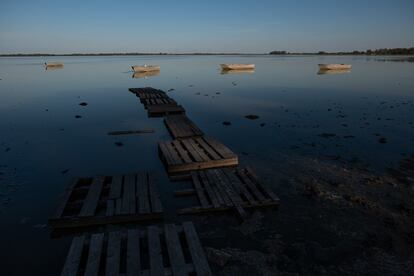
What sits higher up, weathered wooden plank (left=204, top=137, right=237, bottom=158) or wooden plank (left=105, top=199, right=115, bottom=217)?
weathered wooden plank (left=204, top=137, right=237, bottom=158)

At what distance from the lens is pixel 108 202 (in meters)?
8.07

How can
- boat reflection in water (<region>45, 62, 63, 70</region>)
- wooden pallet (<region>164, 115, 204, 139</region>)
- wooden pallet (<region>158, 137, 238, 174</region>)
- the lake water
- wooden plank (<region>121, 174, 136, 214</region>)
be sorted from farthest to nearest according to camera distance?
boat reflection in water (<region>45, 62, 63, 70</region>) → wooden pallet (<region>164, 115, 204, 139</region>) → wooden pallet (<region>158, 137, 238, 174</region>) → the lake water → wooden plank (<region>121, 174, 136, 214</region>)

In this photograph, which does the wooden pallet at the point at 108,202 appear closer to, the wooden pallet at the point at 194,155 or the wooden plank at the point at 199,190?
the wooden plank at the point at 199,190

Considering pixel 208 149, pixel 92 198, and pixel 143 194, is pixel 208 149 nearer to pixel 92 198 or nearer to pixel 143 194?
pixel 143 194

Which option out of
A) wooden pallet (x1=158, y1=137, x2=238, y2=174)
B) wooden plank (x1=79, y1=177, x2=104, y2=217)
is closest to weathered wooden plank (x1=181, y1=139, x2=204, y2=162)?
wooden pallet (x1=158, y1=137, x2=238, y2=174)

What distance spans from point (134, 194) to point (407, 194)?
7.81 meters

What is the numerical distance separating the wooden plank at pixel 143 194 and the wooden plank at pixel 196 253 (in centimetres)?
141

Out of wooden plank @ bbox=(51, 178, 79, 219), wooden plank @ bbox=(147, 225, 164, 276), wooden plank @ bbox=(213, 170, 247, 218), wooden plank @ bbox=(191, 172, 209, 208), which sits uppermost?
wooden plank @ bbox=(147, 225, 164, 276)

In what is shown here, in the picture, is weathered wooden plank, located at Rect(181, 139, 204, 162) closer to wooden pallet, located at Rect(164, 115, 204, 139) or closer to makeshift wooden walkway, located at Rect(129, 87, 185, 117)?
wooden pallet, located at Rect(164, 115, 204, 139)

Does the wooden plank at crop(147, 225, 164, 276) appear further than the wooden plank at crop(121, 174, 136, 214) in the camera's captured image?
No

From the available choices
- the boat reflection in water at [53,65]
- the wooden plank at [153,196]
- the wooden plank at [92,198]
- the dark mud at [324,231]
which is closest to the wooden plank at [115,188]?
the wooden plank at [92,198]

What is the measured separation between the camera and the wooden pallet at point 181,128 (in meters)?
14.7

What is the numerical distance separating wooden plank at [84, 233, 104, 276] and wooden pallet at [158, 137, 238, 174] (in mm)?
4569

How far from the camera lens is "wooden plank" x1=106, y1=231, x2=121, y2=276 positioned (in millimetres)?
5371
